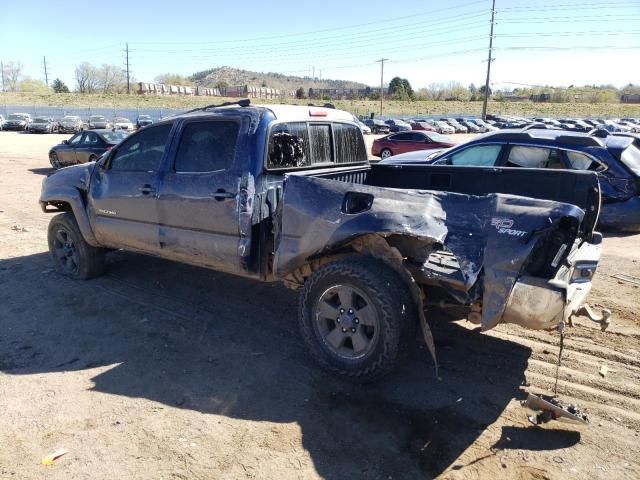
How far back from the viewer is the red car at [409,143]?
70.7 feet

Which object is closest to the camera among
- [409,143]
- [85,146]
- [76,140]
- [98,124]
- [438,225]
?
[438,225]

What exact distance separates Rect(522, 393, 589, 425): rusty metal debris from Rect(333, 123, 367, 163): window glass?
2998 millimetres

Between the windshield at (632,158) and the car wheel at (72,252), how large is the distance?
26.5 ft

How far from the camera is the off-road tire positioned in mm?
3479

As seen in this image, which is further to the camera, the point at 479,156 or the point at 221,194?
the point at 479,156

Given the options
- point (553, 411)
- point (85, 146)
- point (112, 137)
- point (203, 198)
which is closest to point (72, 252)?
point (203, 198)

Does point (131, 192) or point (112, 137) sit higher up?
point (112, 137)

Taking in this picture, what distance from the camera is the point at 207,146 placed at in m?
4.57

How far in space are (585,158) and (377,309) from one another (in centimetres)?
632

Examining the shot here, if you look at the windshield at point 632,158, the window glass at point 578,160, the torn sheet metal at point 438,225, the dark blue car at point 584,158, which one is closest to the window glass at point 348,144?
the torn sheet metal at point 438,225

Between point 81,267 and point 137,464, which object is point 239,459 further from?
point 81,267

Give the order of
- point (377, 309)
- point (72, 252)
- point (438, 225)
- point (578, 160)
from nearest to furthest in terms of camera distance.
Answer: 1. point (438, 225)
2. point (377, 309)
3. point (72, 252)
4. point (578, 160)

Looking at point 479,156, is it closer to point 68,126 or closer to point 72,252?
point 72,252

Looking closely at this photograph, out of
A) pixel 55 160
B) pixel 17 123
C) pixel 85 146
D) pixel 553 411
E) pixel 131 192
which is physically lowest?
pixel 553 411
